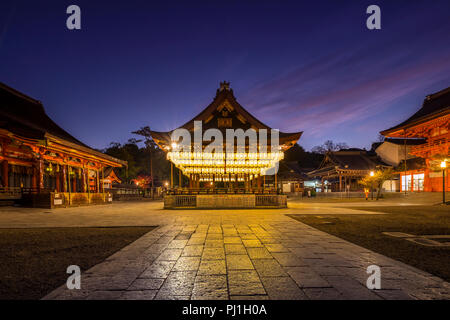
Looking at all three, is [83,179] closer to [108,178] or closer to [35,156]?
[35,156]

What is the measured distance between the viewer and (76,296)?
2500 mm

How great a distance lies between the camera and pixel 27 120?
1642cm

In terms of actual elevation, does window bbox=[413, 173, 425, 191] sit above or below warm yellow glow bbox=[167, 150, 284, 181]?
below

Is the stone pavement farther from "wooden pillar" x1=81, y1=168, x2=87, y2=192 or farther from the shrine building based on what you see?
"wooden pillar" x1=81, y1=168, x2=87, y2=192

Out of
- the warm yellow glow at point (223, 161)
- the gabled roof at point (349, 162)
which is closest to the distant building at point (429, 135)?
the gabled roof at point (349, 162)

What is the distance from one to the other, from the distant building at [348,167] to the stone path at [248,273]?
3127 centimetres

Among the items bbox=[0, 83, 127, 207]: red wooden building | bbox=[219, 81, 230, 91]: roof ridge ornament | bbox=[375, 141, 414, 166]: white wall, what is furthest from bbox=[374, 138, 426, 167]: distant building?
bbox=[0, 83, 127, 207]: red wooden building

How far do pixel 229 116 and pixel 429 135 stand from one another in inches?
886

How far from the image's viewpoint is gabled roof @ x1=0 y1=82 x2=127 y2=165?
1357cm

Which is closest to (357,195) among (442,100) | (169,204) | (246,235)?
(442,100)

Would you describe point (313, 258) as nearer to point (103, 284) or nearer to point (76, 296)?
point (103, 284)

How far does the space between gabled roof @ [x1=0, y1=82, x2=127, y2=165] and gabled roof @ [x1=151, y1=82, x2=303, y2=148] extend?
6268mm

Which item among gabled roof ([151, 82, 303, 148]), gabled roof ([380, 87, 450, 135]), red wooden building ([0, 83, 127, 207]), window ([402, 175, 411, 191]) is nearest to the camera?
red wooden building ([0, 83, 127, 207])

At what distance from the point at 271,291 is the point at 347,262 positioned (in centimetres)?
179
